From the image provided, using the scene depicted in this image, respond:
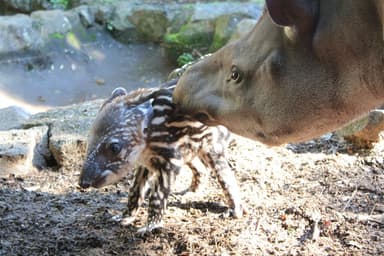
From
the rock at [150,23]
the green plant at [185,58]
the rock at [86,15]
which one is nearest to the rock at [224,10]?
the rock at [150,23]

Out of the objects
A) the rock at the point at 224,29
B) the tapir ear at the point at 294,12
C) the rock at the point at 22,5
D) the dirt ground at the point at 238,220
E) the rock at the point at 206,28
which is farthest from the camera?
the rock at the point at 22,5

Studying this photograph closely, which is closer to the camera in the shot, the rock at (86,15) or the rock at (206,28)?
the rock at (206,28)

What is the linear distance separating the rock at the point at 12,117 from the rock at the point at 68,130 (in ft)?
0.55

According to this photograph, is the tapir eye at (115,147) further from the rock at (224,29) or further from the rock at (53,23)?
the rock at (53,23)

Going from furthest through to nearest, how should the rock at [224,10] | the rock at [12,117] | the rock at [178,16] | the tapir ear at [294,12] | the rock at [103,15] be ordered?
1. the rock at [103,15]
2. the rock at [178,16]
3. the rock at [224,10]
4. the rock at [12,117]
5. the tapir ear at [294,12]

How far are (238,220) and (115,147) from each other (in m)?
0.71

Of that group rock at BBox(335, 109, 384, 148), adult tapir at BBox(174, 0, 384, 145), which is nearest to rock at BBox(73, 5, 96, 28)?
rock at BBox(335, 109, 384, 148)

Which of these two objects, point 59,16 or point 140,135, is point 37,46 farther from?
point 140,135

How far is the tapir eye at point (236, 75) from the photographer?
7.35 feet

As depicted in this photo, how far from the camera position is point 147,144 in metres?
3.05

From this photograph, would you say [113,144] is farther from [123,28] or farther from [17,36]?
[123,28]

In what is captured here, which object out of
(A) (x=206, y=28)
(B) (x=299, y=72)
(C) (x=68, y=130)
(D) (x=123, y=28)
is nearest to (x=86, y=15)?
(D) (x=123, y=28)

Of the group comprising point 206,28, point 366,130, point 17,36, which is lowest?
point 17,36

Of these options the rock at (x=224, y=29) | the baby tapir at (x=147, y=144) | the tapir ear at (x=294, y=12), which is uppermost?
the tapir ear at (x=294, y=12)
